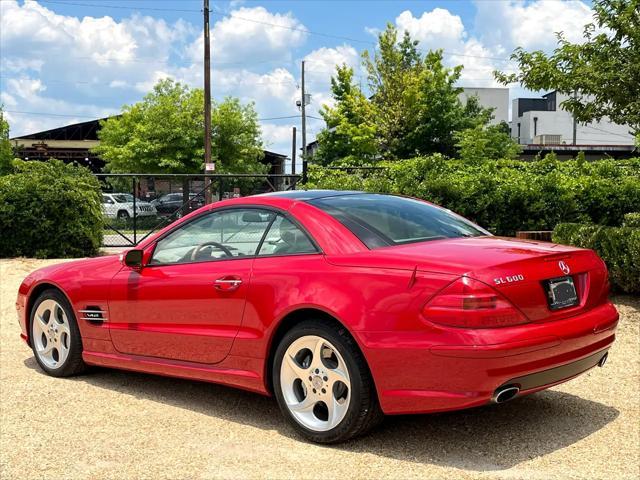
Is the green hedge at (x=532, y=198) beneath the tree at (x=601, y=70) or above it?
beneath

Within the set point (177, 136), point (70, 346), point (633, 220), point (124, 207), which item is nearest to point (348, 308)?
point (70, 346)

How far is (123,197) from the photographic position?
19.1m

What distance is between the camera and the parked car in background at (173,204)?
62.6 feet

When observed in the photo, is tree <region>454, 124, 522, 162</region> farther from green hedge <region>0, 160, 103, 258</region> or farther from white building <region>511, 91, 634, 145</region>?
white building <region>511, 91, 634, 145</region>

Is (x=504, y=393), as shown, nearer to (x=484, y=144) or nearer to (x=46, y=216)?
(x=46, y=216)

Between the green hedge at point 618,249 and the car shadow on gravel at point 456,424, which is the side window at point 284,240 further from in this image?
the green hedge at point 618,249

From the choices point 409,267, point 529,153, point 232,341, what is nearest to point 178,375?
point 232,341

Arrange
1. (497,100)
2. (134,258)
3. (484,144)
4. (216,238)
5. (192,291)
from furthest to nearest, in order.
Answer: (497,100), (484,144), (134,258), (216,238), (192,291)

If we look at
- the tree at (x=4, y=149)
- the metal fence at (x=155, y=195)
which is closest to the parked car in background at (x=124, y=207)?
→ the metal fence at (x=155, y=195)

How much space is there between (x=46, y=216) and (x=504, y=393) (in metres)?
13.3

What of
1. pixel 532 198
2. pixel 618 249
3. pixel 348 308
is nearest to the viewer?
pixel 348 308

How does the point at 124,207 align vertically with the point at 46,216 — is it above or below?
above

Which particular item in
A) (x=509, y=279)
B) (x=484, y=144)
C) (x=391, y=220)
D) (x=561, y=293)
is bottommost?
(x=561, y=293)

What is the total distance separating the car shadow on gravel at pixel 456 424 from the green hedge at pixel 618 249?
130 inches
